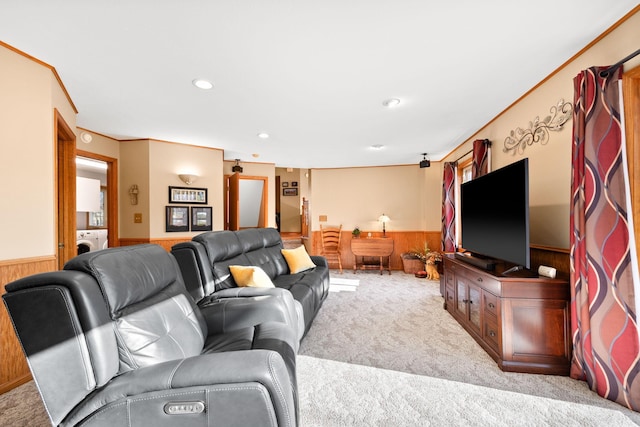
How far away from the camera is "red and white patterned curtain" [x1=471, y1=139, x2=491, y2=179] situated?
10.9 ft

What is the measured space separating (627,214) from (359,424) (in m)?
1.92

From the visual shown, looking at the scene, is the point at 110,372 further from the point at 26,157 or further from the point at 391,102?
the point at 391,102

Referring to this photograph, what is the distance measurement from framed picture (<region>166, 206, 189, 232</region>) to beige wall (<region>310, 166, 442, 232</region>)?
→ 9.26 feet

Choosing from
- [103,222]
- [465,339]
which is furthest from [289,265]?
[103,222]

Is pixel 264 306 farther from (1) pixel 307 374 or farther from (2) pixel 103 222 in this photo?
(2) pixel 103 222

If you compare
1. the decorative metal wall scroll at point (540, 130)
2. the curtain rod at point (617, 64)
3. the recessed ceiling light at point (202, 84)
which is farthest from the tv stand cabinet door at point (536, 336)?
the recessed ceiling light at point (202, 84)

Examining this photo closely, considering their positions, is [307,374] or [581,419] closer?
[581,419]

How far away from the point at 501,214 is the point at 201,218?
4.07 m

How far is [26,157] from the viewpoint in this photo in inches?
81.8

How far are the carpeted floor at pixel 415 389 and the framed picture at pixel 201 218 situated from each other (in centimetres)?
268

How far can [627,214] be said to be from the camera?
1610mm

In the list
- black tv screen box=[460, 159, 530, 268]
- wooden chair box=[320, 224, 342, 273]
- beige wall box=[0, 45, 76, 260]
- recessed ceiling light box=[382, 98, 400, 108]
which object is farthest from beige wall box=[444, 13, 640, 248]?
beige wall box=[0, 45, 76, 260]

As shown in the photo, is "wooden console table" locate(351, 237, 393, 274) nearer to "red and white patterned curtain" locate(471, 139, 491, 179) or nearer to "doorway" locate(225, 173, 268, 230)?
"doorway" locate(225, 173, 268, 230)

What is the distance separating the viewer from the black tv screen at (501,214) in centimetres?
207
